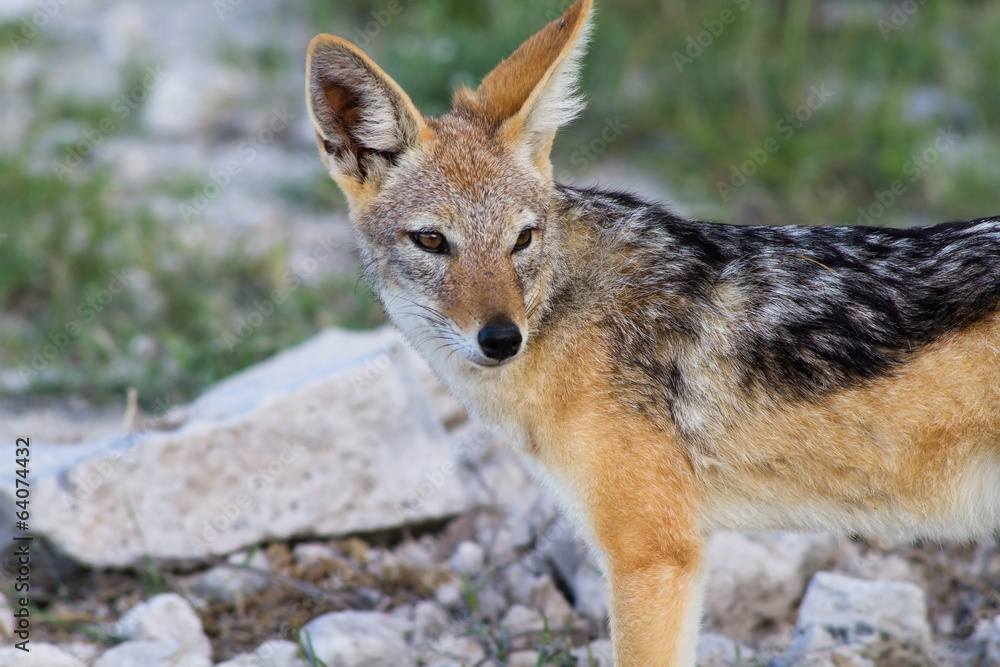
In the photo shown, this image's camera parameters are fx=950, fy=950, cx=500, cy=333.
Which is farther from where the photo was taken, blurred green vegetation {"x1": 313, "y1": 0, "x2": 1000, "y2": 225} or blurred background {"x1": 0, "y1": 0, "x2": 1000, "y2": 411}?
blurred green vegetation {"x1": 313, "y1": 0, "x2": 1000, "y2": 225}

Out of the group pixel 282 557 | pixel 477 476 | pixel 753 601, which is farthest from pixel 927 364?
pixel 282 557

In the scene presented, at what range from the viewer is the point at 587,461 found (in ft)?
12.5

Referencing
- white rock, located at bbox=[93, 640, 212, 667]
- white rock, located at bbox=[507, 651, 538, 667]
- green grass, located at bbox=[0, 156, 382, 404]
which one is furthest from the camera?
green grass, located at bbox=[0, 156, 382, 404]

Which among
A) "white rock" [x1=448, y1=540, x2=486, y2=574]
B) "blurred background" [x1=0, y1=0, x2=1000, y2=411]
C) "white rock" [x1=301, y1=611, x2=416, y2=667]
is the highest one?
"blurred background" [x1=0, y1=0, x2=1000, y2=411]

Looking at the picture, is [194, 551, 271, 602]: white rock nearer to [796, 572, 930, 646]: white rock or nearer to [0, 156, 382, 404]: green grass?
[0, 156, 382, 404]: green grass

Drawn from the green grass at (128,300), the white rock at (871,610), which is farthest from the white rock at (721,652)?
the green grass at (128,300)

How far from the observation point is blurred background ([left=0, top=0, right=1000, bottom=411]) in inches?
311

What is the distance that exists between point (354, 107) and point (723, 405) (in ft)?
6.89

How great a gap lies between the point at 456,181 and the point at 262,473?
7.48 feet

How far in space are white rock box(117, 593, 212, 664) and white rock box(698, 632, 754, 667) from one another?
2.42m

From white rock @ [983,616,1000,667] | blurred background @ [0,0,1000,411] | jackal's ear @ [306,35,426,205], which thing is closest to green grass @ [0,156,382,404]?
blurred background @ [0,0,1000,411]

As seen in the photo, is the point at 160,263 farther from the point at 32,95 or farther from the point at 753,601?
the point at 753,601

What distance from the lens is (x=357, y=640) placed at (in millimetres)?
4547

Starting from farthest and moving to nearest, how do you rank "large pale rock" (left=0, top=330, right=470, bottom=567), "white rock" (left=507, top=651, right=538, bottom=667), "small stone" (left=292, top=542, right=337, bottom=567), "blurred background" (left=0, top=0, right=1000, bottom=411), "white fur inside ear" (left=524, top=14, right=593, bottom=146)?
"blurred background" (left=0, top=0, right=1000, bottom=411) < "small stone" (left=292, top=542, right=337, bottom=567) < "large pale rock" (left=0, top=330, right=470, bottom=567) < "white rock" (left=507, top=651, right=538, bottom=667) < "white fur inside ear" (left=524, top=14, right=593, bottom=146)
